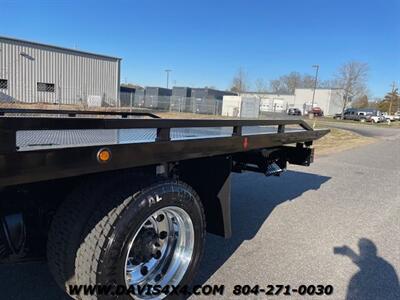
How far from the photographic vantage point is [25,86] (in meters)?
32.4

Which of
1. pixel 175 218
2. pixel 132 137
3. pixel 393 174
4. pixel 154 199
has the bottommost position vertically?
pixel 393 174

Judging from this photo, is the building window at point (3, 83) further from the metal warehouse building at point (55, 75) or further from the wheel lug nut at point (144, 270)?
the wheel lug nut at point (144, 270)

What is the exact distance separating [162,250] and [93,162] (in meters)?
1.26

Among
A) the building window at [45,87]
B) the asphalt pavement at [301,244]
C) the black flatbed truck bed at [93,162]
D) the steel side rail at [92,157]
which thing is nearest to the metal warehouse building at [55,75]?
the building window at [45,87]

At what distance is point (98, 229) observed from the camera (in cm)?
235

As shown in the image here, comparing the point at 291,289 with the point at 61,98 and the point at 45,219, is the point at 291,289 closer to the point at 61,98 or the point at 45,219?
the point at 45,219

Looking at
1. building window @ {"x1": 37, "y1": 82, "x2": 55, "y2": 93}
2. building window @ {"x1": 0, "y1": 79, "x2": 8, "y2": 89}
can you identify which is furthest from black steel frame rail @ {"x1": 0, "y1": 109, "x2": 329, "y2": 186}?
building window @ {"x1": 37, "y1": 82, "x2": 55, "y2": 93}

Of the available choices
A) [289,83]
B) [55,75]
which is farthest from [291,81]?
[55,75]

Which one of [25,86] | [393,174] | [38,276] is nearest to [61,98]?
[25,86]

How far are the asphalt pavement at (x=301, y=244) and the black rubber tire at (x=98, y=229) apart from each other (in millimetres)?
732

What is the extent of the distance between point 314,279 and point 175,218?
1584 mm

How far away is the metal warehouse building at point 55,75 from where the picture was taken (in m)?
30.9

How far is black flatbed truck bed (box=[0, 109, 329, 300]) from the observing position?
181 centimetres

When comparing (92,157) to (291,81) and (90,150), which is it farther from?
(291,81)
